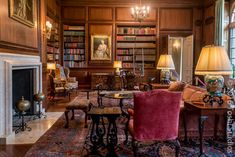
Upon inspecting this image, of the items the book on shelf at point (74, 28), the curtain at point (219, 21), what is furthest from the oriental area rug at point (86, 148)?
the book on shelf at point (74, 28)

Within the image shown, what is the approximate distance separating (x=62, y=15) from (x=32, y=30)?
5.24 metres

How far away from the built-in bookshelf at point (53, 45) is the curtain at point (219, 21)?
18.2 ft

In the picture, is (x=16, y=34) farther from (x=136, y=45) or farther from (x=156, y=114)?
(x=136, y=45)

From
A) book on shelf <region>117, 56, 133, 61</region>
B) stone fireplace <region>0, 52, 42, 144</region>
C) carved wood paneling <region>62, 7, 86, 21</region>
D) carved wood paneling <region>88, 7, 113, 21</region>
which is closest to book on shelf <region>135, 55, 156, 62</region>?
book on shelf <region>117, 56, 133, 61</region>

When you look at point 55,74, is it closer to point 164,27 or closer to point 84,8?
point 84,8

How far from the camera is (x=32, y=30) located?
5930mm

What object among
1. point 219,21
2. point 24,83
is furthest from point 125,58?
point 24,83

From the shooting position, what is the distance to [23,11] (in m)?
5.28

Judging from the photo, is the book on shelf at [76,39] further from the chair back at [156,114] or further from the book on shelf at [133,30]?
the chair back at [156,114]

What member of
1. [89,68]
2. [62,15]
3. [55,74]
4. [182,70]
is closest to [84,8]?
[62,15]

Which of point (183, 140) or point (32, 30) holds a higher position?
point (32, 30)

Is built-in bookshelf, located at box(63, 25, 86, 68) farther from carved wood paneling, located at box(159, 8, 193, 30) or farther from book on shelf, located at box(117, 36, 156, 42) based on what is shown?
carved wood paneling, located at box(159, 8, 193, 30)

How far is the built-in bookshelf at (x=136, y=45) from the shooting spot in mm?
11148

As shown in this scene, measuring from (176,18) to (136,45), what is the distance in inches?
76.7
